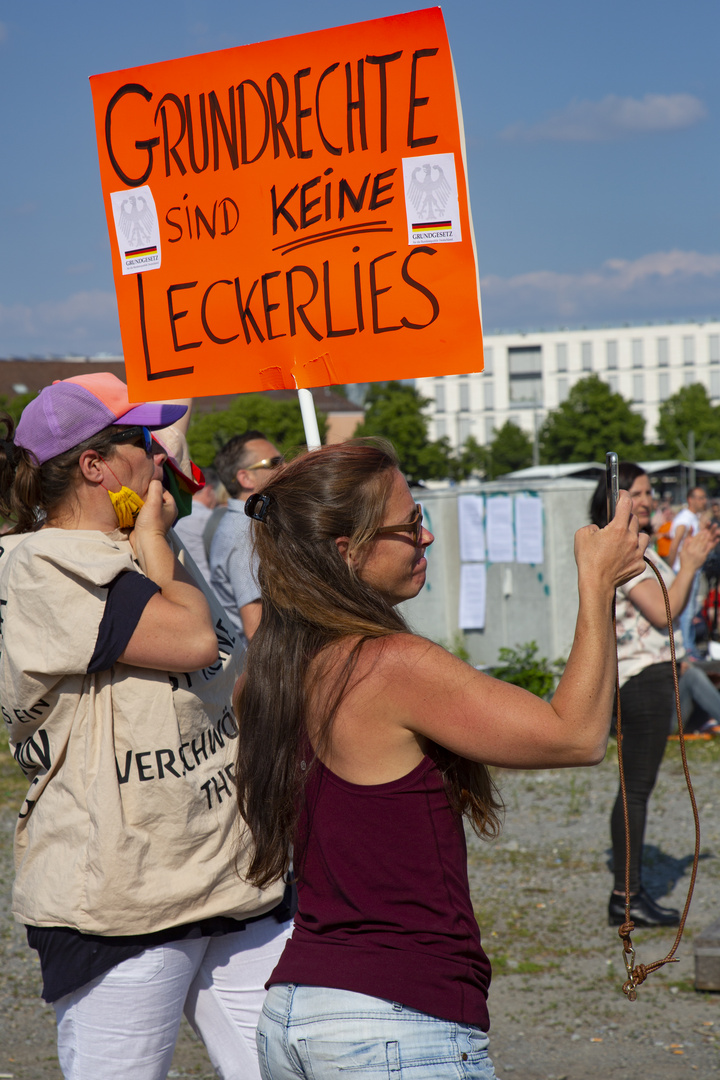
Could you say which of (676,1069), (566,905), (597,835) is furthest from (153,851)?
(597,835)

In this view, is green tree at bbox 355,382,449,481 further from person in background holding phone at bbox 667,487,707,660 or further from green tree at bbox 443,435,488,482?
person in background holding phone at bbox 667,487,707,660

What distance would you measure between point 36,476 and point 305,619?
0.78 m

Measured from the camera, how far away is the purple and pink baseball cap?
224 cm


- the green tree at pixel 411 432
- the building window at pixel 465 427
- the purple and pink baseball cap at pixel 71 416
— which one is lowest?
the building window at pixel 465 427

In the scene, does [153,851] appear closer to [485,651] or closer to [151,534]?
[151,534]

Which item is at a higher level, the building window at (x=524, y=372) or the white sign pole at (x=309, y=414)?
the white sign pole at (x=309, y=414)

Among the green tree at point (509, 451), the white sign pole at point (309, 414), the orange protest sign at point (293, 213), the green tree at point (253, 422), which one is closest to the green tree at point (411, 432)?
the green tree at point (253, 422)

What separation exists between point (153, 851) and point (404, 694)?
74 centimetres

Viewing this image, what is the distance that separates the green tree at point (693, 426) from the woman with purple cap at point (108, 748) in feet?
207

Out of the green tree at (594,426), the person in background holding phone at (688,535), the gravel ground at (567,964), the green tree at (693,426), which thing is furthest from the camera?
the green tree at (693,426)

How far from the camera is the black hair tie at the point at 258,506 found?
1874mm

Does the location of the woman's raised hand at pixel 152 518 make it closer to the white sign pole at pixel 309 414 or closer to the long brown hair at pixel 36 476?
the long brown hair at pixel 36 476

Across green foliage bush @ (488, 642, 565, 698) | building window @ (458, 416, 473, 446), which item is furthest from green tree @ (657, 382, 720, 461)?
green foliage bush @ (488, 642, 565, 698)

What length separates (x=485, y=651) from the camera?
10391 millimetres
